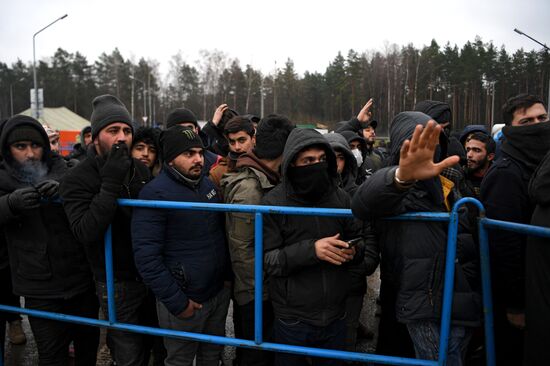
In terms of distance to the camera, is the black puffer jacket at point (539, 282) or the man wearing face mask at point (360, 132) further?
the man wearing face mask at point (360, 132)

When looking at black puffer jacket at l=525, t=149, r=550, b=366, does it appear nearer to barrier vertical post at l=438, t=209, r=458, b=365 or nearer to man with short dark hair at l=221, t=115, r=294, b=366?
barrier vertical post at l=438, t=209, r=458, b=365

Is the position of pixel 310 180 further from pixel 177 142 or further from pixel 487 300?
pixel 487 300

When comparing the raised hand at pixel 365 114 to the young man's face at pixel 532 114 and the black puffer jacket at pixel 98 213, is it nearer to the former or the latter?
the young man's face at pixel 532 114

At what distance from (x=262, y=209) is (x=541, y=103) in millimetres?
2192

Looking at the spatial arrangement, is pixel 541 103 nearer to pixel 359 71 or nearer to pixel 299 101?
pixel 359 71

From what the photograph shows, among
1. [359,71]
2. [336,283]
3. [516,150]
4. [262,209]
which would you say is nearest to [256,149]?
[262,209]

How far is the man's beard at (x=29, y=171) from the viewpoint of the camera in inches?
106

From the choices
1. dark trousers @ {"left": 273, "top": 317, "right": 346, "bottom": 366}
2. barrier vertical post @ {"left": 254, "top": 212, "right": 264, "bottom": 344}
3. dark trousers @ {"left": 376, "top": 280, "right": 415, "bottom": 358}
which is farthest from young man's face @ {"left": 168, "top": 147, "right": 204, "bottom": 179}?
dark trousers @ {"left": 376, "top": 280, "right": 415, "bottom": 358}

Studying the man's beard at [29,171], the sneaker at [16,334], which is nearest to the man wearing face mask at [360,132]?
the man's beard at [29,171]

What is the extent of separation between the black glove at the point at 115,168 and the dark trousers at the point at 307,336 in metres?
1.28

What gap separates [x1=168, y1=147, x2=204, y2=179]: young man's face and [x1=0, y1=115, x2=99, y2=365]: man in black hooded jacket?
0.84 meters

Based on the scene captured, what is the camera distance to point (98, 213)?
2232 millimetres

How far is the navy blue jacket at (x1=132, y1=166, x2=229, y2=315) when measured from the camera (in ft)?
7.15

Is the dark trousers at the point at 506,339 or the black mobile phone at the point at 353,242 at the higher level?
the black mobile phone at the point at 353,242
